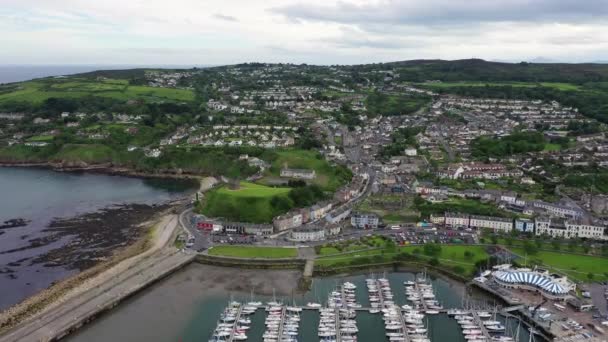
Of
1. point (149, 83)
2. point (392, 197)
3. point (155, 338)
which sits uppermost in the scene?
point (149, 83)

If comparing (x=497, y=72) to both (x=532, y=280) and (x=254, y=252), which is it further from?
(x=254, y=252)

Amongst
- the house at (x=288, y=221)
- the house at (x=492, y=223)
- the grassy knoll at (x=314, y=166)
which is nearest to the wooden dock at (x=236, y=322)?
the house at (x=288, y=221)

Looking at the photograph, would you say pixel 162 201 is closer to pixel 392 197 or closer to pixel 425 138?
pixel 392 197

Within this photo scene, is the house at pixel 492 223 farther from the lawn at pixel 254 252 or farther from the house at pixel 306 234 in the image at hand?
the lawn at pixel 254 252

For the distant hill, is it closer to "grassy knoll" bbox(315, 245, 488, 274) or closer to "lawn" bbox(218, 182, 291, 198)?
"lawn" bbox(218, 182, 291, 198)

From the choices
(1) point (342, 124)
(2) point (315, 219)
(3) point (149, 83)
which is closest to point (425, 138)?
(1) point (342, 124)

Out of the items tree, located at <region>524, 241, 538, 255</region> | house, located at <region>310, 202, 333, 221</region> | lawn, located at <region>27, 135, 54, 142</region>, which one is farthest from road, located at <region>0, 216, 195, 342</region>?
lawn, located at <region>27, 135, 54, 142</region>
